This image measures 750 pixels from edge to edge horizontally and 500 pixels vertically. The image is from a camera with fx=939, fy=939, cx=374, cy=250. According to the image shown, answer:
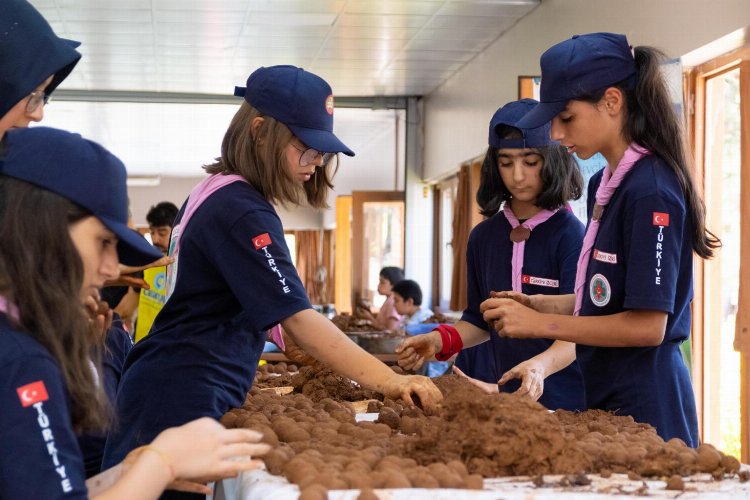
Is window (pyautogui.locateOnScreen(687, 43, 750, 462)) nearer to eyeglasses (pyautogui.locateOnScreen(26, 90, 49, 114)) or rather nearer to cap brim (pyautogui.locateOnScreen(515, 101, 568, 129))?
cap brim (pyautogui.locateOnScreen(515, 101, 568, 129))

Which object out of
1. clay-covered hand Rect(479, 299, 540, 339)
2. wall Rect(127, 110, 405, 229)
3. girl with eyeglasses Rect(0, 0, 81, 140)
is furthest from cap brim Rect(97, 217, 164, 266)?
wall Rect(127, 110, 405, 229)

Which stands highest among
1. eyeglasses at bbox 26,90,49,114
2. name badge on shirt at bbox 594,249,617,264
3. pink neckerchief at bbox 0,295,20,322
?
eyeglasses at bbox 26,90,49,114

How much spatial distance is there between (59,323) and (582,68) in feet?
4.07

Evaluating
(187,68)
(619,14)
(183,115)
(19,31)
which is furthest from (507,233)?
(183,115)

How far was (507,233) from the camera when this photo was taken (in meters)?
2.79

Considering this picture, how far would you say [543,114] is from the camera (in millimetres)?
2090

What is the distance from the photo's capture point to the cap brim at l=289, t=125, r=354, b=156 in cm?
201

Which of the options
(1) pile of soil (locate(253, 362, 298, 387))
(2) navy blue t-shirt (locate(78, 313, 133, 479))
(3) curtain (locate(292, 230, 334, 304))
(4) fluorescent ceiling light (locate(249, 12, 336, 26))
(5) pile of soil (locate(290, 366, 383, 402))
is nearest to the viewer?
(2) navy blue t-shirt (locate(78, 313, 133, 479))

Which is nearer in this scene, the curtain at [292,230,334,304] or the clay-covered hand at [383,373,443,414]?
the clay-covered hand at [383,373,443,414]

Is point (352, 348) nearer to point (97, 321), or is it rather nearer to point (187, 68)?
point (97, 321)

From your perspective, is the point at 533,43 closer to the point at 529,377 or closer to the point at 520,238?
the point at 520,238

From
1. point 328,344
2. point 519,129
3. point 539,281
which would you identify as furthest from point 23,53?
point 539,281

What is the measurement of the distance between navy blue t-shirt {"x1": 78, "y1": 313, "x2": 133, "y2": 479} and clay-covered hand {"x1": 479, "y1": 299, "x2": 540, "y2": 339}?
2.83 feet

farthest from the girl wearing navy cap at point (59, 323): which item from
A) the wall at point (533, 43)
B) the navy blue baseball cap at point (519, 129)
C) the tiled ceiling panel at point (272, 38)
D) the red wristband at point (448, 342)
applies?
the tiled ceiling panel at point (272, 38)
